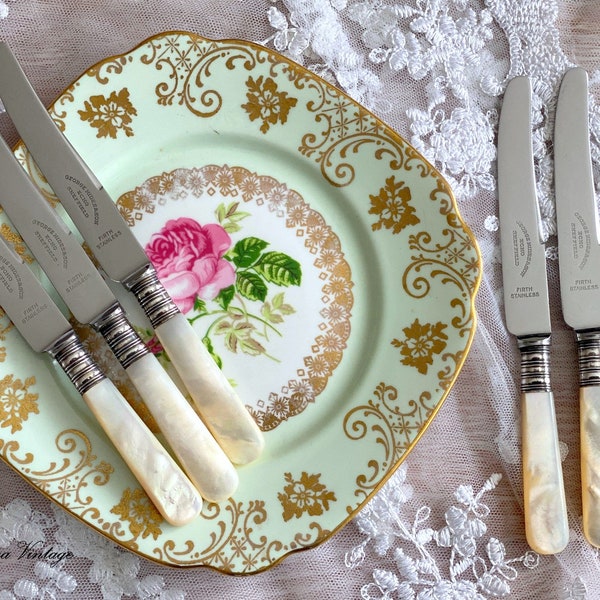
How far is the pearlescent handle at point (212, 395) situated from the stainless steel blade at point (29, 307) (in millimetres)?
110

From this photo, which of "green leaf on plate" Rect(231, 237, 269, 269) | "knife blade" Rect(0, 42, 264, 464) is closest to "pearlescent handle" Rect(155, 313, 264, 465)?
"knife blade" Rect(0, 42, 264, 464)

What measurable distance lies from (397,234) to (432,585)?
0.39 meters

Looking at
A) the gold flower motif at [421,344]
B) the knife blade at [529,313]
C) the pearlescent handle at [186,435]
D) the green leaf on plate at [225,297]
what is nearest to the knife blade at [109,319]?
the pearlescent handle at [186,435]

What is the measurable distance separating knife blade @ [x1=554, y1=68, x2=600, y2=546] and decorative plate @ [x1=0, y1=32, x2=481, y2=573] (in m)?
0.13

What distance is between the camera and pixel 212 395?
706 millimetres

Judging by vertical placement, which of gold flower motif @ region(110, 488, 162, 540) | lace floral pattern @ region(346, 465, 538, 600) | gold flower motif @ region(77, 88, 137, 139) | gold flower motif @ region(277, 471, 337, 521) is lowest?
lace floral pattern @ region(346, 465, 538, 600)

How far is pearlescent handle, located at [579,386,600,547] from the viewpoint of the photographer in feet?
2.41

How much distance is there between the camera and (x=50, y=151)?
74 cm

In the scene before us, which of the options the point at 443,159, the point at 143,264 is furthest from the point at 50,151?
the point at 443,159

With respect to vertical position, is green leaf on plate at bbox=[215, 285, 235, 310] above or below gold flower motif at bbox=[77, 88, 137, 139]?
below

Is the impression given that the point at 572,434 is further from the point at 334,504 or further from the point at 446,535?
the point at 334,504

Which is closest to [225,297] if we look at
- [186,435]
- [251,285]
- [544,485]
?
[251,285]

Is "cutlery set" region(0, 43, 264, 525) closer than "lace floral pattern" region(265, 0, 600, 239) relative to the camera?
Yes

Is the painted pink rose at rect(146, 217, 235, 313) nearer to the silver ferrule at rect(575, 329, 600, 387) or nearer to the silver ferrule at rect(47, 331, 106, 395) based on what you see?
the silver ferrule at rect(47, 331, 106, 395)
